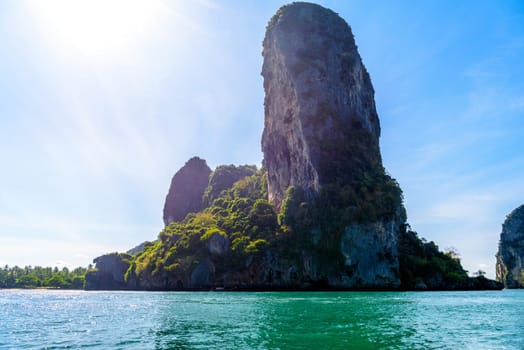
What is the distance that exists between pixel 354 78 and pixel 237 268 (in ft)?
181

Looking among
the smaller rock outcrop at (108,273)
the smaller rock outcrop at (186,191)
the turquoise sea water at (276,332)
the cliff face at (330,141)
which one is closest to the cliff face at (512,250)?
the cliff face at (330,141)

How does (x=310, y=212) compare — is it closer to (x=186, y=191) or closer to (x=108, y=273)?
(x=108, y=273)

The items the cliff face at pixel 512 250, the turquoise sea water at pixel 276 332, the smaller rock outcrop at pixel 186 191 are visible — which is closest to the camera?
the turquoise sea water at pixel 276 332

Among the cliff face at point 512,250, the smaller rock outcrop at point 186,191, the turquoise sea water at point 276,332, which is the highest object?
the smaller rock outcrop at point 186,191

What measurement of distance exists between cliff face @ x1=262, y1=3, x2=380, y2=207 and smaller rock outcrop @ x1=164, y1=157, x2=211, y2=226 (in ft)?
196

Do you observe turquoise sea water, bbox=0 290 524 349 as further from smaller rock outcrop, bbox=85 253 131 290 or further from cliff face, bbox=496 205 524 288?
cliff face, bbox=496 205 524 288

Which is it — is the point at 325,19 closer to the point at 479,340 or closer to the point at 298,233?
the point at 298,233

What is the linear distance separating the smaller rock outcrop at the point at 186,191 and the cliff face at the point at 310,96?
5985 centimetres

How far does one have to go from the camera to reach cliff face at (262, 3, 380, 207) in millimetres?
88312

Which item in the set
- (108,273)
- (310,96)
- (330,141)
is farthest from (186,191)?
(330,141)

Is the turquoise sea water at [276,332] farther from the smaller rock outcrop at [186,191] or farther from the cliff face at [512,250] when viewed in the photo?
the smaller rock outcrop at [186,191]

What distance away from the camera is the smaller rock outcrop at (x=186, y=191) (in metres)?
155

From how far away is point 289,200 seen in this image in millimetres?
85875

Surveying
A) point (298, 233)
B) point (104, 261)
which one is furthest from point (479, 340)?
point (104, 261)
